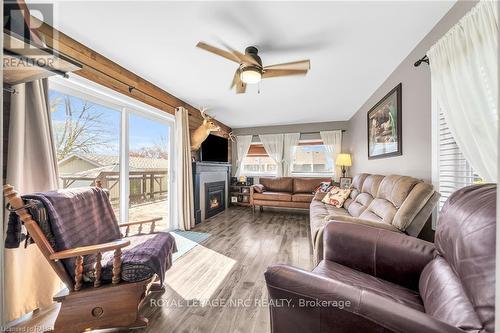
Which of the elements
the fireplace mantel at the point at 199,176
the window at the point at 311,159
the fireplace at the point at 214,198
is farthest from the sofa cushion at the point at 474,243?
the window at the point at 311,159

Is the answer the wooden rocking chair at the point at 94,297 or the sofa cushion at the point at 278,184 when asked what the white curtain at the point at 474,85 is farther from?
the sofa cushion at the point at 278,184

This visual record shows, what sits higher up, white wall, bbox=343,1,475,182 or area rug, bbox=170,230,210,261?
white wall, bbox=343,1,475,182

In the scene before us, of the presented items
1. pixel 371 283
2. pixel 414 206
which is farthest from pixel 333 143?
pixel 371 283

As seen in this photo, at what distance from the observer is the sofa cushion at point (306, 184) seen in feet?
16.0

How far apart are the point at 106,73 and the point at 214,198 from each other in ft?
10.1

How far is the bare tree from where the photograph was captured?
2.04 metres

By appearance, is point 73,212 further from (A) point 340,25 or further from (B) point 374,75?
(B) point 374,75

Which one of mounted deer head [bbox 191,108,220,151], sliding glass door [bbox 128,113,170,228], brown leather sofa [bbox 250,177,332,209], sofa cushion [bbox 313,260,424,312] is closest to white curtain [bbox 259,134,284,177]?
brown leather sofa [bbox 250,177,332,209]

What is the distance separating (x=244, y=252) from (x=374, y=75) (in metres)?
2.86

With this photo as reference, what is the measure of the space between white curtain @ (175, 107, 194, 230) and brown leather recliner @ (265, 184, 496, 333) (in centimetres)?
268

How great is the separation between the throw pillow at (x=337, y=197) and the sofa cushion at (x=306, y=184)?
133 cm

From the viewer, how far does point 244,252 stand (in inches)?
101

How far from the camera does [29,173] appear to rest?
5.07ft

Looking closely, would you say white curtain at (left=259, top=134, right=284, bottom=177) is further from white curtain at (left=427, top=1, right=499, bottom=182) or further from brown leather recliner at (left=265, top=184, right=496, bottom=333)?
brown leather recliner at (left=265, top=184, right=496, bottom=333)
